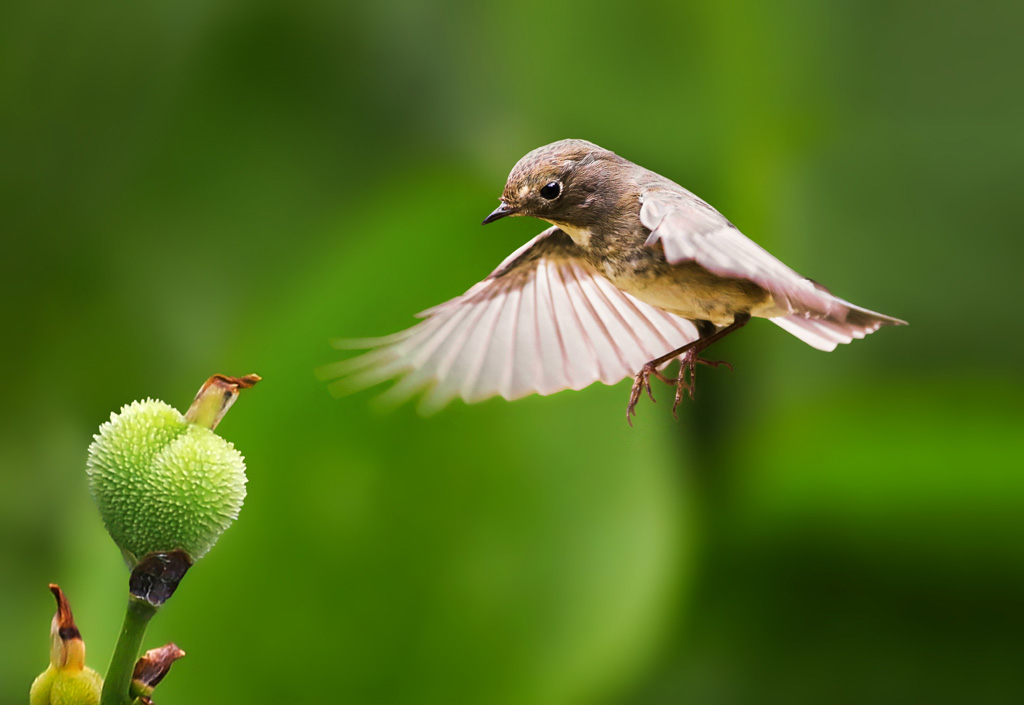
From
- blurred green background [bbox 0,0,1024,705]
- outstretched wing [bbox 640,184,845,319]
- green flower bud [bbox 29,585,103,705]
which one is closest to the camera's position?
outstretched wing [bbox 640,184,845,319]

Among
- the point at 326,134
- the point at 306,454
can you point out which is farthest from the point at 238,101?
the point at 306,454

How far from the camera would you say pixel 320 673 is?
0.86 metres

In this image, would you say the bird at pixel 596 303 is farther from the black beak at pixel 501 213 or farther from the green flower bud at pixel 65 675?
the green flower bud at pixel 65 675

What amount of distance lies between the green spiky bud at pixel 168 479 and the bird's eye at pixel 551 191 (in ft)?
0.40

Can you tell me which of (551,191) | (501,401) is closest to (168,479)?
Result: (551,191)

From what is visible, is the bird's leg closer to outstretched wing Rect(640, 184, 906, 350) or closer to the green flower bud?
outstretched wing Rect(640, 184, 906, 350)

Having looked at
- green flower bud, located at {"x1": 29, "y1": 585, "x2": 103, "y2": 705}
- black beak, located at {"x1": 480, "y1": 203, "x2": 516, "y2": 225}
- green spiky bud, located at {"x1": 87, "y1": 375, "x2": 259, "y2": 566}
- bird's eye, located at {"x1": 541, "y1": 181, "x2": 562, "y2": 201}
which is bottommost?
green flower bud, located at {"x1": 29, "y1": 585, "x2": 103, "y2": 705}

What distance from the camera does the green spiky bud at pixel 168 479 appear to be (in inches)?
16.0

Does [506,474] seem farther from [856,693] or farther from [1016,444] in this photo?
[856,693]

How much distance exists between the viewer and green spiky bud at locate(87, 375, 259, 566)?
0.41m

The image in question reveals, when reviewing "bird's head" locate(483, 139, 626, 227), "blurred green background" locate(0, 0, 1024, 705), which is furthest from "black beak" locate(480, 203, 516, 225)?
"blurred green background" locate(0, 0, 1024, 705)

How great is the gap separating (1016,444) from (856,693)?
697 mm

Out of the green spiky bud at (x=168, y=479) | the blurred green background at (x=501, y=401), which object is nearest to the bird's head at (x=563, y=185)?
the green spiky bud at (x=168, y=479)

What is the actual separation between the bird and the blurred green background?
14cm
